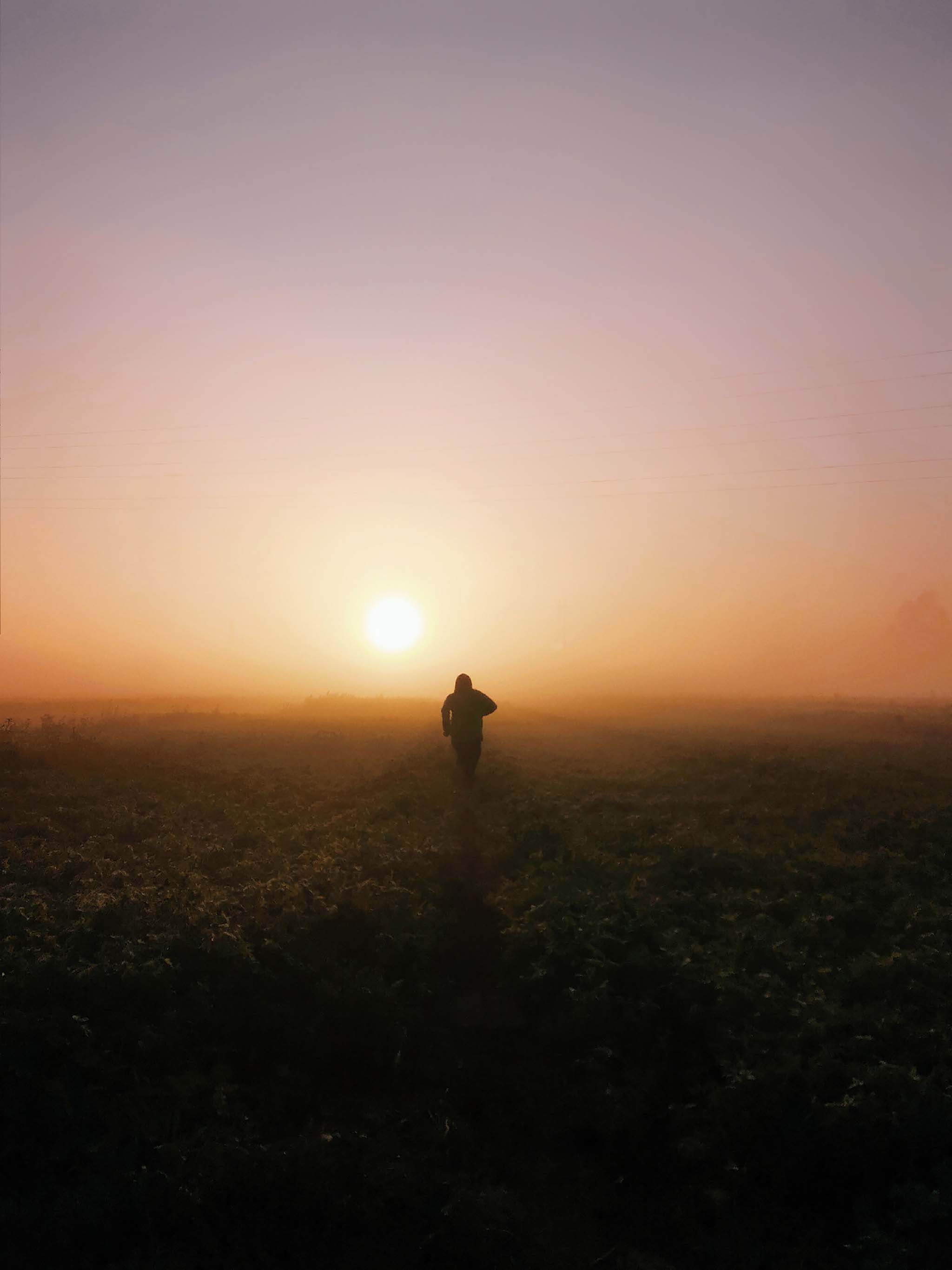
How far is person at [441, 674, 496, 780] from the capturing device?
1964 cm

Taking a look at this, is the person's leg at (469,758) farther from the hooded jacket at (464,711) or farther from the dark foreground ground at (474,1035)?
the dark foreground ground at (474,1035)

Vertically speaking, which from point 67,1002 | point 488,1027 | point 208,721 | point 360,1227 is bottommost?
point 360,1227

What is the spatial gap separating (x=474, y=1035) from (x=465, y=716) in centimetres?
986

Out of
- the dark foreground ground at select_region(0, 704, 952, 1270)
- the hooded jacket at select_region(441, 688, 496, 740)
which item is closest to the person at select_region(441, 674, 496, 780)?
the hooded jacket at select_region(441, 688, 496, 740)

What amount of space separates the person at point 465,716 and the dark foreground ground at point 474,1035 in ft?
8.74

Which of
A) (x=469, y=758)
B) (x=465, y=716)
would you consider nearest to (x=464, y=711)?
(x=465, y=716)

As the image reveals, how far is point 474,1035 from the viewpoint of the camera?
10578 mm

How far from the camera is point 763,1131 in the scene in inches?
347

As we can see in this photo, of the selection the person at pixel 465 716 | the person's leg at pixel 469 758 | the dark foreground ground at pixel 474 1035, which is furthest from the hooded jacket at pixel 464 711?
the dark foreground ground at pixel 474 1035

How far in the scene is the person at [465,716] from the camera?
19641mm

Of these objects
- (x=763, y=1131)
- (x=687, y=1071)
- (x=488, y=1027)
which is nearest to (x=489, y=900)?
(x=488, y=1027)

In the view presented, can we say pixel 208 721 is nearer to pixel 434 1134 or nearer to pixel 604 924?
pixel 604 924

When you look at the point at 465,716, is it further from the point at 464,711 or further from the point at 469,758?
the point at 469,758

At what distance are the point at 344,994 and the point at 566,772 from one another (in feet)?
42.9
